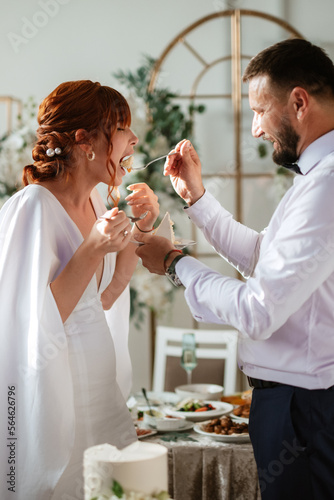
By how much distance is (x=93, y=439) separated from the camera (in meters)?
1.72

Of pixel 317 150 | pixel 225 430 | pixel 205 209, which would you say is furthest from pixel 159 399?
pixel 317 150

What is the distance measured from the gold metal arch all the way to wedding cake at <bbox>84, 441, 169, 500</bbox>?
3526 millimetres

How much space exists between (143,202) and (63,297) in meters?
0.46

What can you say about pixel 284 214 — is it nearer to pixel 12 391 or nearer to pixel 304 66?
pixel 304 66

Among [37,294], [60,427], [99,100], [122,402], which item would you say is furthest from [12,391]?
[99,100]

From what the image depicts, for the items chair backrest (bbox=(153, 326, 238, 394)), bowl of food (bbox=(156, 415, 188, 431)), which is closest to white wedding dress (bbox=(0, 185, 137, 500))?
bowl of food (bbox=(156, 415, 188, 431))

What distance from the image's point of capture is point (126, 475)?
0.90 m

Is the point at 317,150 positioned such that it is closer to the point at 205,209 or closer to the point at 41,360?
the point at 205,209

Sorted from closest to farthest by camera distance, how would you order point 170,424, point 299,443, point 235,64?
1. point 299,443
2. point 170,424
3. point 235,64

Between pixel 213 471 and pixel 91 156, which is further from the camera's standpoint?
pixel 213 471

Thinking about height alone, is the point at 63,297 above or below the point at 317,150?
below

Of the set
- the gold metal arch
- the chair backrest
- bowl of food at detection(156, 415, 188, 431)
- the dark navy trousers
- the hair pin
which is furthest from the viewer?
the gold metal arch

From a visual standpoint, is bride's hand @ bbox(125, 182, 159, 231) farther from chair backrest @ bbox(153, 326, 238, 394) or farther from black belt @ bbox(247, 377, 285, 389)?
chair backrest @ bbox(153, 326, 238, 394)

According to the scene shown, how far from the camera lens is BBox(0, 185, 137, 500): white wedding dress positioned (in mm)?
1567
